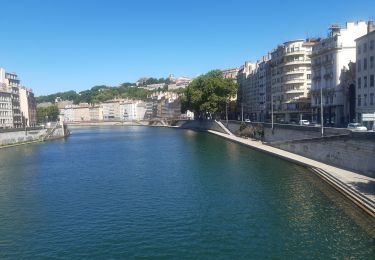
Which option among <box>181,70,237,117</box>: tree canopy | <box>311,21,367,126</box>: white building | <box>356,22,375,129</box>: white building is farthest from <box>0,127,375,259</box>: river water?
<box>181,70,237,117</box>: tree canopy

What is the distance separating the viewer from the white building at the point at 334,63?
7312 cm

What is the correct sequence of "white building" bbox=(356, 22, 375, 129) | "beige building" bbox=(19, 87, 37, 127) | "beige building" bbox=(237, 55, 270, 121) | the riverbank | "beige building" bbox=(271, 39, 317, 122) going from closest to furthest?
"white building" bbox=(356, 22, 375, 129) < "beige building" bbox=(271, 39, 317, 122) < the riverbank < "beige building" bbox=(237, 55, 270, 121) < "beige building" bbox=(19, 87, 37, 127)

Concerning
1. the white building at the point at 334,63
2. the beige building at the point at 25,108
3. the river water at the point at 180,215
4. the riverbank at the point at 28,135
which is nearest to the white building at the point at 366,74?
the white building at the point at 334,63

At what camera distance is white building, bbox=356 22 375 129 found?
5789 cm

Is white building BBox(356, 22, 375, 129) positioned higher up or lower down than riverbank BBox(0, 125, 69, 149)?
higher up

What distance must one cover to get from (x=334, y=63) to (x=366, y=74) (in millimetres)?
14474

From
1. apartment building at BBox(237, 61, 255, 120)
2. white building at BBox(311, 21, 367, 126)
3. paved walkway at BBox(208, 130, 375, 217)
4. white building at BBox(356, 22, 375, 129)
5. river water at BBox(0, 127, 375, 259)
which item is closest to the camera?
river water at BBox(0, 127, 375, 259)

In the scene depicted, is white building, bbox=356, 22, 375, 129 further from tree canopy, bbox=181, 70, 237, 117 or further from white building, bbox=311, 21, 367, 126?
tree canopy, bbox=181, 70, 237, 117

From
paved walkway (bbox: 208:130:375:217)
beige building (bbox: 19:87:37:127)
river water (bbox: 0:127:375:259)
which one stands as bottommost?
river water (bbox: 0:127:375:259)

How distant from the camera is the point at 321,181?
137 ft

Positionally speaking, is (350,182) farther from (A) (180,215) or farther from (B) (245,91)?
(B) (245,91)

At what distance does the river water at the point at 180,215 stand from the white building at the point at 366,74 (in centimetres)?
1621

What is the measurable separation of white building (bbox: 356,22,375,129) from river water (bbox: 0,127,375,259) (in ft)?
53.2

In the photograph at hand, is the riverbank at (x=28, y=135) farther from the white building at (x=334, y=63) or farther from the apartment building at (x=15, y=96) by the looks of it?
the white building at (x=334, y=63)
